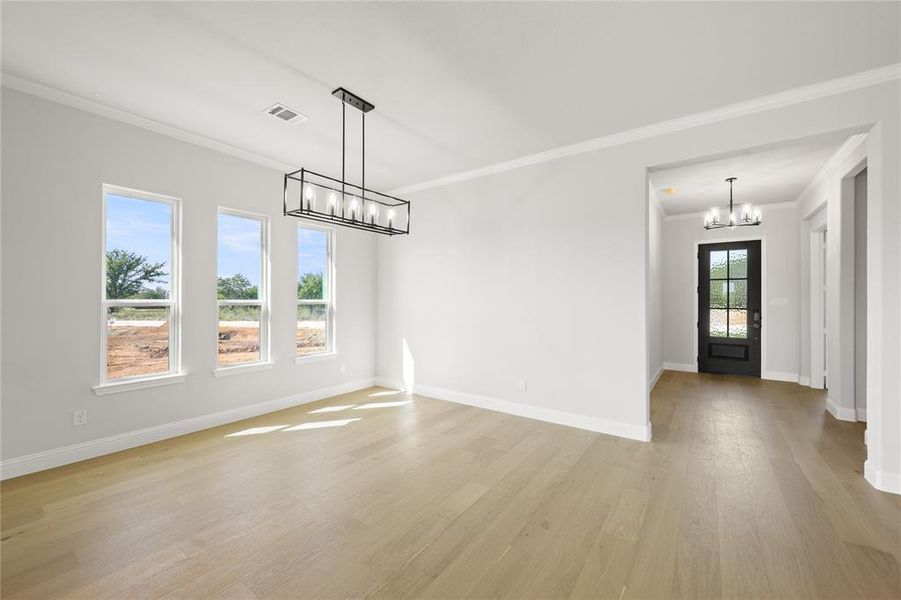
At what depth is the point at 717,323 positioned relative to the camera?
6957 millimetres

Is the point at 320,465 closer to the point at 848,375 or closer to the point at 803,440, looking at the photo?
the point at 803,440

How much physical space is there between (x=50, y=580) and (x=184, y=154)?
344 cm

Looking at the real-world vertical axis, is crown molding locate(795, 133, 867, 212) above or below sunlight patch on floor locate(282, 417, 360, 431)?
above

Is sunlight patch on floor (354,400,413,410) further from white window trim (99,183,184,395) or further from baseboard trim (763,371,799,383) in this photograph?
baseboard trim (763,371,799,383)

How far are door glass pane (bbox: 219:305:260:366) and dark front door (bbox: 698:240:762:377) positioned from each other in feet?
23.6

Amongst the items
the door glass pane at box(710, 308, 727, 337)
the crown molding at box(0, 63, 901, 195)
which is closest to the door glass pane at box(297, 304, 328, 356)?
the crown molding at box(0, 63, 901, 195)

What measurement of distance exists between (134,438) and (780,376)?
341 inches

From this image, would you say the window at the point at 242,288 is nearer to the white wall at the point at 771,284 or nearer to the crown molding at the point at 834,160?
the crown molding at the point at 834,160

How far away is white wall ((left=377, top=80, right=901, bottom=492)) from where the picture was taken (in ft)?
9.17

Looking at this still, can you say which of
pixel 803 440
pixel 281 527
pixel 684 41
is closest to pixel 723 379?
pixel 803 440

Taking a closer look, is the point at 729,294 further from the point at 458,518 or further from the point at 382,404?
the point at 458,518

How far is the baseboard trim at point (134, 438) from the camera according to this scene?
295cm

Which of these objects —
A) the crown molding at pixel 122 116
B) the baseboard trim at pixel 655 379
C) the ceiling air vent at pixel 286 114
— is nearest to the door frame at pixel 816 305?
the baseboard trim at pixel 655 379

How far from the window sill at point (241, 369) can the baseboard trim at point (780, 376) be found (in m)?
7.57
